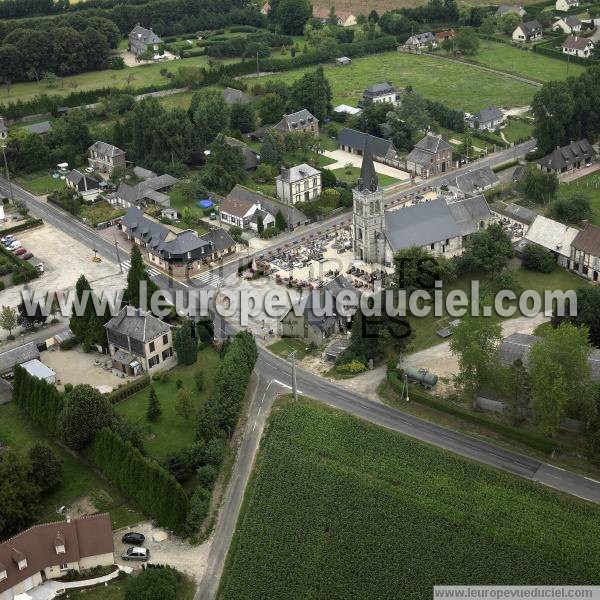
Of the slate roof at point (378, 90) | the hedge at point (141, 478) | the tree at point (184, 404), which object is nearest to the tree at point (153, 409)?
the tree at point (184, 404)

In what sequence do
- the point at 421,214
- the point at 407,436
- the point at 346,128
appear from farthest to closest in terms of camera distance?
the point at 346,128
the point at 421,214
the point at 407,436

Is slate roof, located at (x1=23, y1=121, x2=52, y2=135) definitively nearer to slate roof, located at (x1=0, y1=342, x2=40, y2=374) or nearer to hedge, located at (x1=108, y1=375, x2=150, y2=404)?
slate roof, located at (x1=0, y1=342, x2=40, y2=374)

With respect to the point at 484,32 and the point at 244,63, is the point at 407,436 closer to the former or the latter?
the point at 244,63

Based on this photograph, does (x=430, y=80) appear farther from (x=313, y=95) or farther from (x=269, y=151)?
(x=269, y=151)

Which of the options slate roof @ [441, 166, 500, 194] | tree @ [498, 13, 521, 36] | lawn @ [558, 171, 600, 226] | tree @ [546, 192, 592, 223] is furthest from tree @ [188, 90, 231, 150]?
tree @ [498, 13, 521, 36]

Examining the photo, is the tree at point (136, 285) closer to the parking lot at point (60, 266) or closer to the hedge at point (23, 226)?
the parking lot at point (60, 266)

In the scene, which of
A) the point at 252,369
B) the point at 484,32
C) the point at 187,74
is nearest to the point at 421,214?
the point at 252,369
